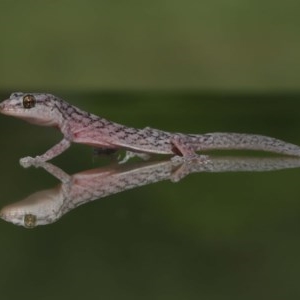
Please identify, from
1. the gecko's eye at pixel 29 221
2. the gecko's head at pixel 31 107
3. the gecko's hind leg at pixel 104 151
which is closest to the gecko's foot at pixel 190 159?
the gecko's hind leg at pixel 104 151

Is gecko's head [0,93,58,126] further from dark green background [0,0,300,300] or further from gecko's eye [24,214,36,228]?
gecko's eye [24,214,36,228]

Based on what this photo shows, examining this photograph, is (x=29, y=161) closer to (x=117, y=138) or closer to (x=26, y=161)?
(x=26, y=161)

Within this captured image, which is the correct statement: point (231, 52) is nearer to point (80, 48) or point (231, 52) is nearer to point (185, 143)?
point (80, 48)

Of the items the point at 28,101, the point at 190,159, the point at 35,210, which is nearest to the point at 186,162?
the point at 190,159

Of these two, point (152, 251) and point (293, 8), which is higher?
point (293, 8)

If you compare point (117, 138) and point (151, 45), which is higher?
point (151, 45)

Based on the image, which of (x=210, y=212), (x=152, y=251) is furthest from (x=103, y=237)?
(x=210, y=212)

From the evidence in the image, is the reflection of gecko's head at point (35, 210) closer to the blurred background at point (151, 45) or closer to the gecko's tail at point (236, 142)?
the gecko's tail at point (236, 142)
